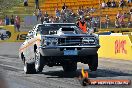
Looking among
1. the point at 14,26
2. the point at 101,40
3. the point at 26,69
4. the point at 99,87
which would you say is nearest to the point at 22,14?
the point at 14,26

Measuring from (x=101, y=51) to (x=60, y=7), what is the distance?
20.1 metres

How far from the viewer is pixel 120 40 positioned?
716 inches

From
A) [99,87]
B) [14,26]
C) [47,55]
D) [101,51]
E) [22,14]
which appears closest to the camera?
[99,87]

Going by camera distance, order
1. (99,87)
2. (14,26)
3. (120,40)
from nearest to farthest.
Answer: (99,87) < (120,40) < (14,26)

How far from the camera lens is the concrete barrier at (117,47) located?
1747cm

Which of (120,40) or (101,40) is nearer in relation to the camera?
(120,40)

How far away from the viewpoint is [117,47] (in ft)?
60.5

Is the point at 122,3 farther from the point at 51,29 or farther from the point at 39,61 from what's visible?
the point at 39,61

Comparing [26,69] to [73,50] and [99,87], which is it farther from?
[99,87]

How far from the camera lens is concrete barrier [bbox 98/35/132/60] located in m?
17.5

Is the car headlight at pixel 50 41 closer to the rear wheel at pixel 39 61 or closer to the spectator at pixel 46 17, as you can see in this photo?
the rear wheel at pixel 39 61

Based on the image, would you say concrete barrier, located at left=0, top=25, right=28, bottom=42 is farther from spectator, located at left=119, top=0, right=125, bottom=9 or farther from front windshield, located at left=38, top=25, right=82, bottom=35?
front windshield, located at left=38, top=25, right=82, bottom=35

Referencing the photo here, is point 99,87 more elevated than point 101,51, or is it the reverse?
point 99,87

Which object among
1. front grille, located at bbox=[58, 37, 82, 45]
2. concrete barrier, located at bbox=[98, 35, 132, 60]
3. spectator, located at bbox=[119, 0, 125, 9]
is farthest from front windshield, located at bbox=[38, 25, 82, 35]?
spectator, located at bbox=[119, 0, 125, 9]
